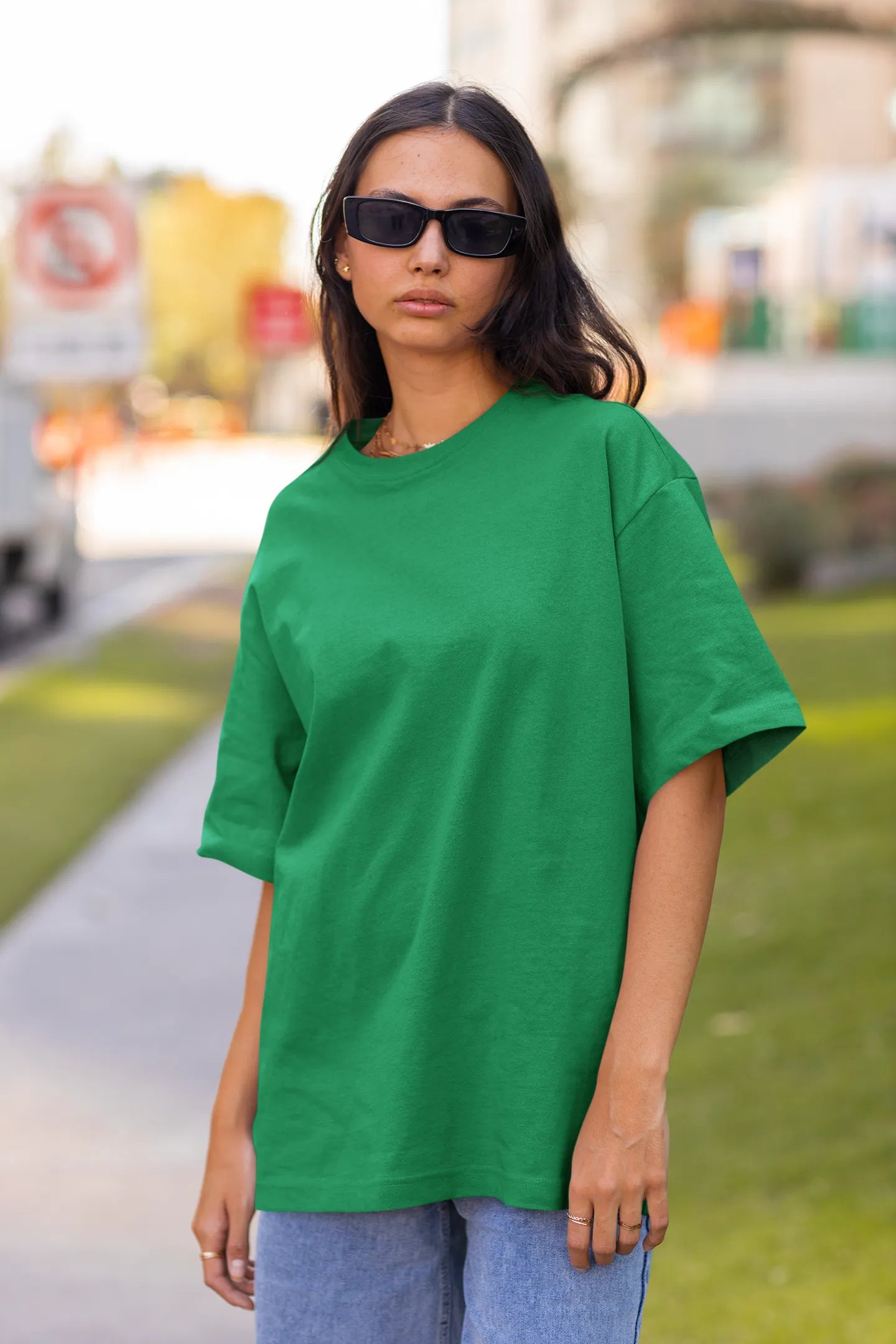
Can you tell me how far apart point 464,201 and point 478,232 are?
0.03 meters

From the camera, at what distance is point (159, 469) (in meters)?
40.6

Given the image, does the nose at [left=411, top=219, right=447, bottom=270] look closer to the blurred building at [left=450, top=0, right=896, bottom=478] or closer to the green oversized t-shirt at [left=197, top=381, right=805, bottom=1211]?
the green oversized t-shirt at [left=197, top=381, right=805, bottom=1211]

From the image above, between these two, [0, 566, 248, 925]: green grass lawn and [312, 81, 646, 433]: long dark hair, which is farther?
[0, 566, 248, 925]: green grass lawn

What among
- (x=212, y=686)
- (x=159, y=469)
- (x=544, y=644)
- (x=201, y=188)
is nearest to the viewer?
(x=544, y=644)

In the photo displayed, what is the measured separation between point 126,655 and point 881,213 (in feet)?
97.5

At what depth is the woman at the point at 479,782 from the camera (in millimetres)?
1539

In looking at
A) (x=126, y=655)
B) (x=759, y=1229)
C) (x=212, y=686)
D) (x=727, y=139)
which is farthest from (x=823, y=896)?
(x=727, y=139)

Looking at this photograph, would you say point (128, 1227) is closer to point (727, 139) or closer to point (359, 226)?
point (359, 226)

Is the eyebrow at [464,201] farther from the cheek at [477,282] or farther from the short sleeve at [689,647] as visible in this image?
the short sleeve at [689,647]

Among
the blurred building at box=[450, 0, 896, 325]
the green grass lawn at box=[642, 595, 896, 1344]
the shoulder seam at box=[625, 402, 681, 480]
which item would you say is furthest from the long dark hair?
the blurred building at box=[450, 0, 896, 325]

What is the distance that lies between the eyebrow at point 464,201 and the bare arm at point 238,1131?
2.41 ft

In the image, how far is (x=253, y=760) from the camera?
69.9 inches

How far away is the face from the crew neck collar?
0.27 feet

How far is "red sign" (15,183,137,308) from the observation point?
12117 millimetres
